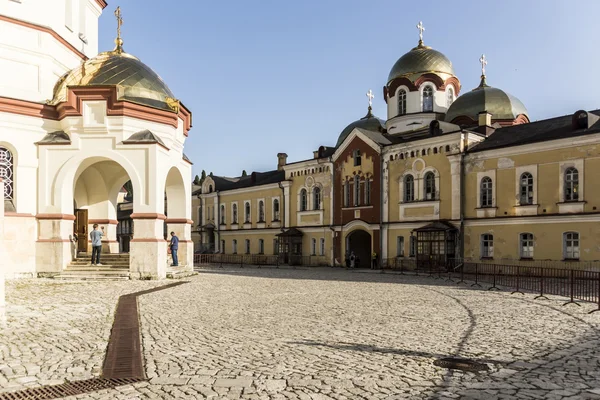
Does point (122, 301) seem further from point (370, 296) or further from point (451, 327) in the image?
point (451, 327)

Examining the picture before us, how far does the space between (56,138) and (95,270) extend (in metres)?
5.09


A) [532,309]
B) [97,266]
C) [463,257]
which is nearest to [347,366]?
[532,309]

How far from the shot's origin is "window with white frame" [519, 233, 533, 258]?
22.9m

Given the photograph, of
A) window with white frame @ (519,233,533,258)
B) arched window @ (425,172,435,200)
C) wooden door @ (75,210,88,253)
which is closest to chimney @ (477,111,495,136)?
arched window @ (425,172,435,200)

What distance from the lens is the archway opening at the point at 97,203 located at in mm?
21562

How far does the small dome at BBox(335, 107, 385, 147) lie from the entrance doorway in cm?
911

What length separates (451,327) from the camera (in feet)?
27.8

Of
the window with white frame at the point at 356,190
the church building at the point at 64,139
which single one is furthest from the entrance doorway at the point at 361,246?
the church building at the point at 64,139

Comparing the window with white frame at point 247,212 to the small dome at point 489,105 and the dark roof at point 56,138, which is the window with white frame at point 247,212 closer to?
the small dome at point 489,105

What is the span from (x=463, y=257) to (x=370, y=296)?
13.7 meters

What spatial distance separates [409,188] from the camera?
→ 2842 cm

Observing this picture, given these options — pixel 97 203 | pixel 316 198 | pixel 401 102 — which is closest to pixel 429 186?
pixel 316 198

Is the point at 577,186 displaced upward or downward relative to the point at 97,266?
upward

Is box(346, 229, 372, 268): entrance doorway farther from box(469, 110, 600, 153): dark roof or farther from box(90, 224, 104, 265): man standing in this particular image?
box(90, 224, 104, 265): man standing
